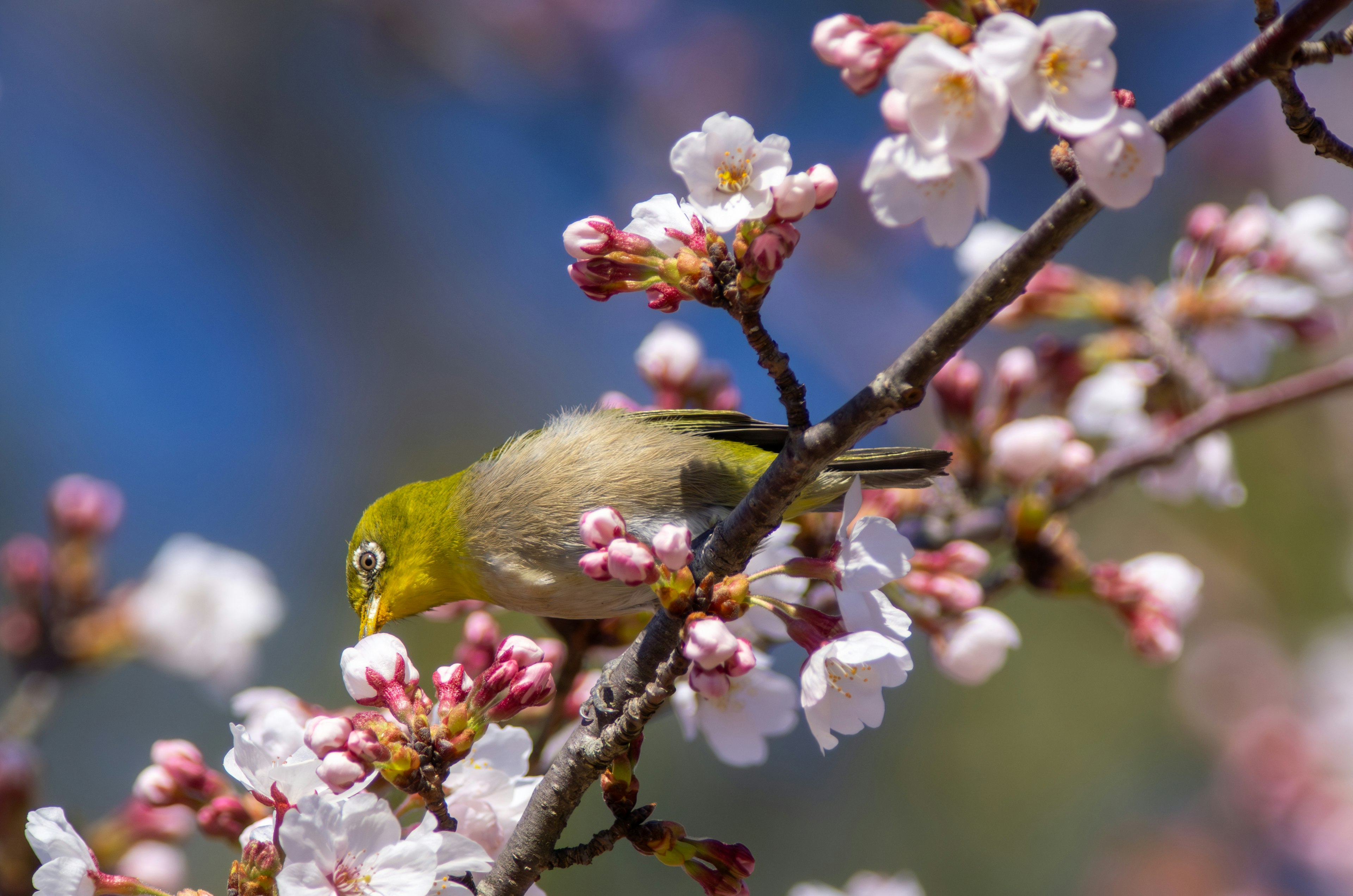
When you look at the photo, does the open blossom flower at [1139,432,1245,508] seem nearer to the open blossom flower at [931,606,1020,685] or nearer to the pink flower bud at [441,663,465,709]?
the open blossom flower at [931,606,1020,685]

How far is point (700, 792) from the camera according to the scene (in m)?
7.19

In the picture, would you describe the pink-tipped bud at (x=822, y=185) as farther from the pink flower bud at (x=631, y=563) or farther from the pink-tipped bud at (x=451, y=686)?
the pink-tipped bud at (x=451, y=686)

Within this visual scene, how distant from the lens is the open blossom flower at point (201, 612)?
364cm

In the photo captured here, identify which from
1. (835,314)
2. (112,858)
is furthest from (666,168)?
(112,858)

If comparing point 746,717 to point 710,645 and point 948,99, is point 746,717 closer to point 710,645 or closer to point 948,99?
point 710,645

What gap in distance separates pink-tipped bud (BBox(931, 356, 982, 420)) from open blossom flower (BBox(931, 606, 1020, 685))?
83cm

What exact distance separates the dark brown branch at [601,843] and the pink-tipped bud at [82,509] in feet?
8.47

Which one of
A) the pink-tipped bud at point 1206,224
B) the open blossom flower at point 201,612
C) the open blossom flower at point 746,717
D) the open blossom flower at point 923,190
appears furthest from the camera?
the open blossom flower at point 201,612

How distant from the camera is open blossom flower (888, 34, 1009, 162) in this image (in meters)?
1.36

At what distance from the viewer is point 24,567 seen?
11.5 feet

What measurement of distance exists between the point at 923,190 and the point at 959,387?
172 cm

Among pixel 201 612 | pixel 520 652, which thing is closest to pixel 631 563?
pixel 520 652

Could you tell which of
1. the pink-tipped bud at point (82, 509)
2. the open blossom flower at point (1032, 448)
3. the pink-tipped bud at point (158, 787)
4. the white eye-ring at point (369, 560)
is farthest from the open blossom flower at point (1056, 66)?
the pink-tipped bud at point (82, 509)

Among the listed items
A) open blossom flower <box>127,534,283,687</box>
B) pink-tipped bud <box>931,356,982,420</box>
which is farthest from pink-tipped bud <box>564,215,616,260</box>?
open blossom flower <box>127,534,283,687</box>
